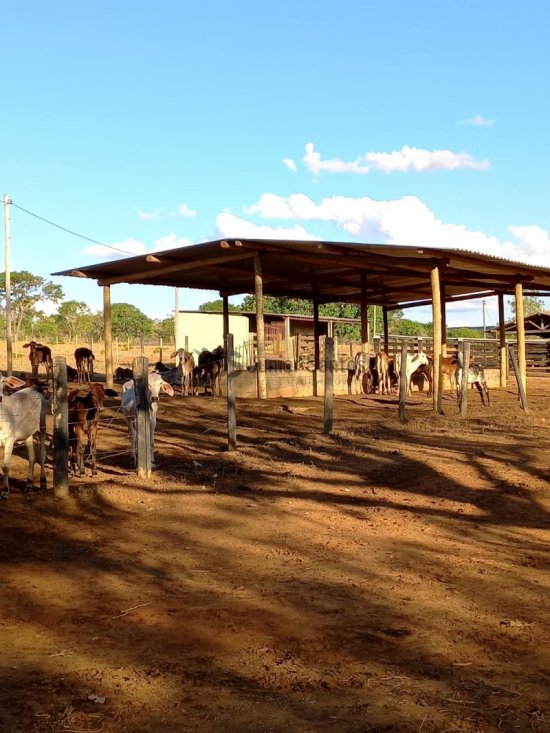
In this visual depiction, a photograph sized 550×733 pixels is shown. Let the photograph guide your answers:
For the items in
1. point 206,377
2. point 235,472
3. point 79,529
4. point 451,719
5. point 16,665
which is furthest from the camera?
point 206,377

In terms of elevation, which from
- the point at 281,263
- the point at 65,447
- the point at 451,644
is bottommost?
the point at 451,644

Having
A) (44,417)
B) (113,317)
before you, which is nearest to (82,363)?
(44,417)

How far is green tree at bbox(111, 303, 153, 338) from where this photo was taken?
7275cm

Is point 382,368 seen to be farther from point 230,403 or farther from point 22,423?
point 22,423

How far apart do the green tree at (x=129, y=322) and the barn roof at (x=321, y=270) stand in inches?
1802

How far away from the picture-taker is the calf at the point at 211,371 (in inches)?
845

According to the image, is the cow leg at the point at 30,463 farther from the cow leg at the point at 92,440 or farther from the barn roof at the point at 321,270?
the barn roof at the point at 321,270

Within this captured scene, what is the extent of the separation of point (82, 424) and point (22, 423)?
111 cm

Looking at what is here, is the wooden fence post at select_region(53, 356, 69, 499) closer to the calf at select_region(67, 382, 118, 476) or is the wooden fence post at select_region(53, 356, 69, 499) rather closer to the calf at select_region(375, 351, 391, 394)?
the calf at select_region(67, 382, 118, 476)

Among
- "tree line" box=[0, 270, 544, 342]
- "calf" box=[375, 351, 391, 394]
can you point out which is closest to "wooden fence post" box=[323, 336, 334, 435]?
"calf" box=[375, 351, 391, 394]

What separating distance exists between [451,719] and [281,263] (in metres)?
17.6

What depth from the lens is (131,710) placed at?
12.6 feet

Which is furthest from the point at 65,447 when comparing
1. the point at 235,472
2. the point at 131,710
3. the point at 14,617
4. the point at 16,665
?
the point at 131,710

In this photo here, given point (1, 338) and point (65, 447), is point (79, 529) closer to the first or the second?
point (65, 447)
